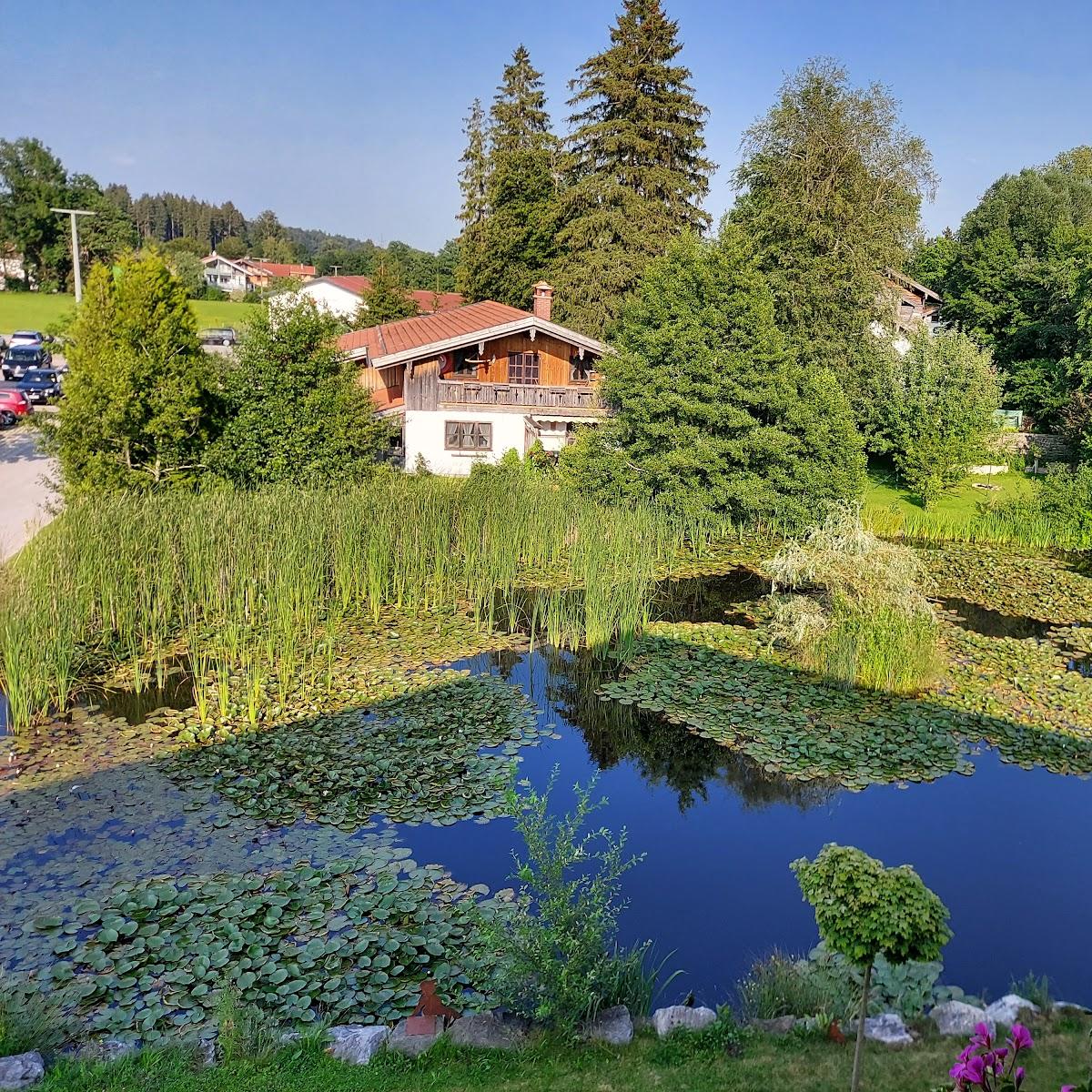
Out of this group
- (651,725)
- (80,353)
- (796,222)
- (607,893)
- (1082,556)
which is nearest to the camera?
(607,893)

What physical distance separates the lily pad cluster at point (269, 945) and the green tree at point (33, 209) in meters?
63.6

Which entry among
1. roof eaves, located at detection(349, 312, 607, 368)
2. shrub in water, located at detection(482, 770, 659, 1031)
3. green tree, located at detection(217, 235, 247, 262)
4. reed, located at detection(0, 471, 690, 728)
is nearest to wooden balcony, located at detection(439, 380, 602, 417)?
roof eaves, located at detection(349, 312, 607, 368)

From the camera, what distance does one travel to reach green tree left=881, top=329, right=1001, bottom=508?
838 inches

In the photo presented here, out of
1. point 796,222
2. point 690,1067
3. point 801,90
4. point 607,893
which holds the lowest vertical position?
point 690,1067

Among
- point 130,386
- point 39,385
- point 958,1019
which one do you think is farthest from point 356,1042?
point 39,385

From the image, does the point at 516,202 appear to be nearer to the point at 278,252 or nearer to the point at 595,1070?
the point at 595,1070

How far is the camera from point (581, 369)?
2491 cm

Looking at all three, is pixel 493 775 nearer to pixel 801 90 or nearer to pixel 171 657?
pixel 171 657

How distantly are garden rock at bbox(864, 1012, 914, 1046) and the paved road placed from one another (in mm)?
12204

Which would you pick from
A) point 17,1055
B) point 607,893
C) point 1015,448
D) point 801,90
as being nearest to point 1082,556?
point 1015,448

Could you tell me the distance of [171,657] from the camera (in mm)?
11164

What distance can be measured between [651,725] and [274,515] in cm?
596

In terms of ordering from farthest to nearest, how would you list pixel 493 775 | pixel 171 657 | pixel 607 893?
pixel 171 657 → pixel 493 775 → pixel 607 893

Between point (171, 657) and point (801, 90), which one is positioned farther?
point (801, 90)
